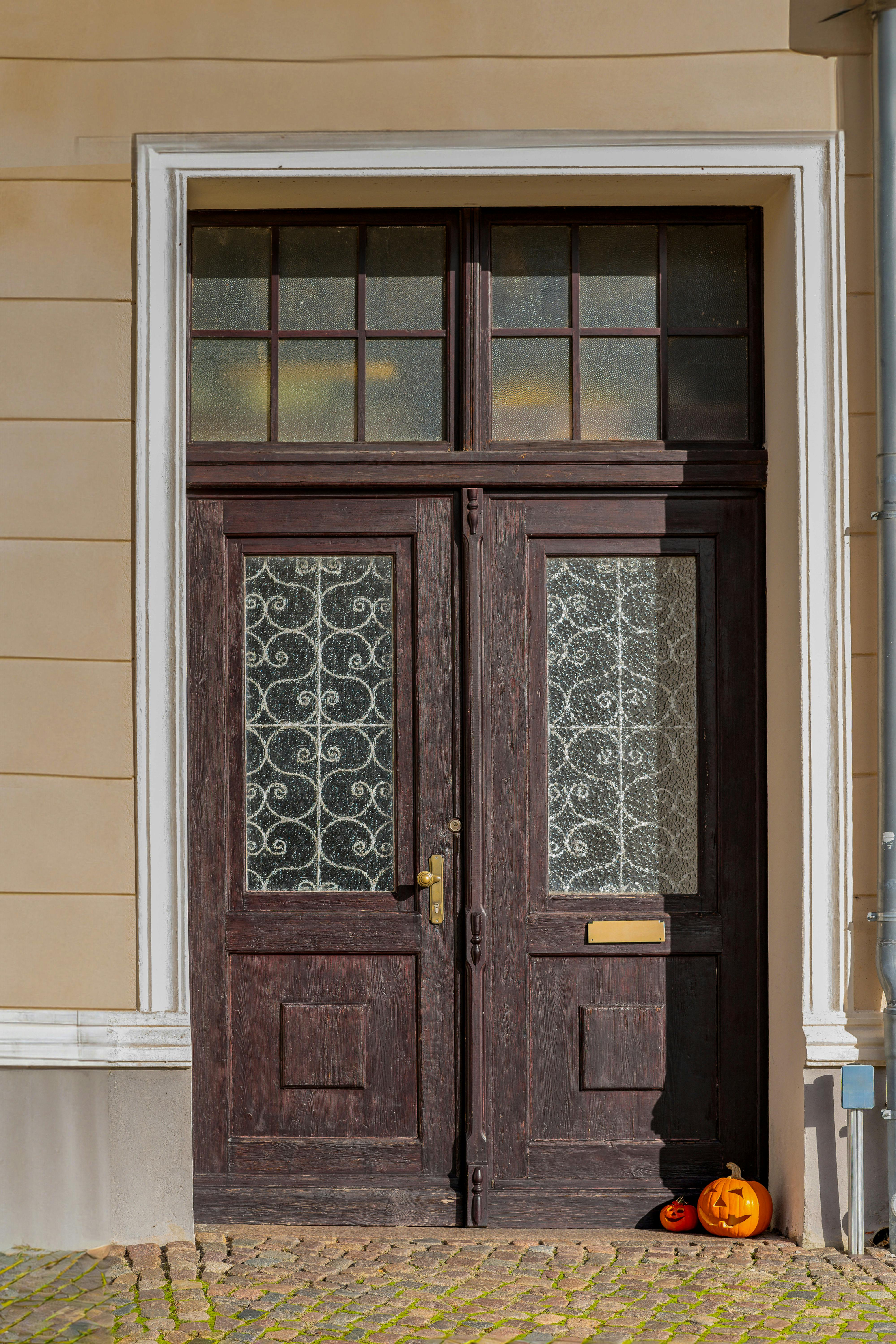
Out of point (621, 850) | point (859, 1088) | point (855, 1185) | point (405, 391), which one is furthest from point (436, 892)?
point (405, 391)

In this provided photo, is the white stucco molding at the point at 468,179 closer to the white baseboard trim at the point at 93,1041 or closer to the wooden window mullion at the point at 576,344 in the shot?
the white baseboard trim at the point at 93,1041

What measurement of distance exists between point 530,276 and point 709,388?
0.74 m

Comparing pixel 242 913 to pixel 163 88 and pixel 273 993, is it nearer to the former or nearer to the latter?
pixel 273 993

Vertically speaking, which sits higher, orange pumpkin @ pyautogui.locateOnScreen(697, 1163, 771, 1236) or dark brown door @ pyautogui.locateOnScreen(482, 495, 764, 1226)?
dark brown door @ pyautogui.locateOnScreen(482, 495, 764, 1226)

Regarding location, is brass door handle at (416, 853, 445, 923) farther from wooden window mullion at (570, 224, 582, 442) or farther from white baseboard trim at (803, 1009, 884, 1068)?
wooden window mullion at (570, 224, 582, 442)

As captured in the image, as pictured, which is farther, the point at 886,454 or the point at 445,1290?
the point at 886,454

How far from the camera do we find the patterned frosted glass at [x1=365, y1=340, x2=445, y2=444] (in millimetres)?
4148

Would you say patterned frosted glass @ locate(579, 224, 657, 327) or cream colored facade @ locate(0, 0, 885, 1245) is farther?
patterned frosted glass @ locate(579, 224, 657, 327)

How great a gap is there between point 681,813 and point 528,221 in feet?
7.05

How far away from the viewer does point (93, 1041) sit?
3.82m

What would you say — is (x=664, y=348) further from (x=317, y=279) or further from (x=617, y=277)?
(x=317, y=279)

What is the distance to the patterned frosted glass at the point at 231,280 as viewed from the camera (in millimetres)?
4168

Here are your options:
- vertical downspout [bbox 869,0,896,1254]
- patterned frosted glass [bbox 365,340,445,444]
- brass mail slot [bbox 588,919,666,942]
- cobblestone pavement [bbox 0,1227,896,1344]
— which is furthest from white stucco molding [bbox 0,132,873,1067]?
cobblestone pavement [bbox 0,1227,896,1344]

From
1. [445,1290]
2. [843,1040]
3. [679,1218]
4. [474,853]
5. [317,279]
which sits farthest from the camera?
[317,279]
